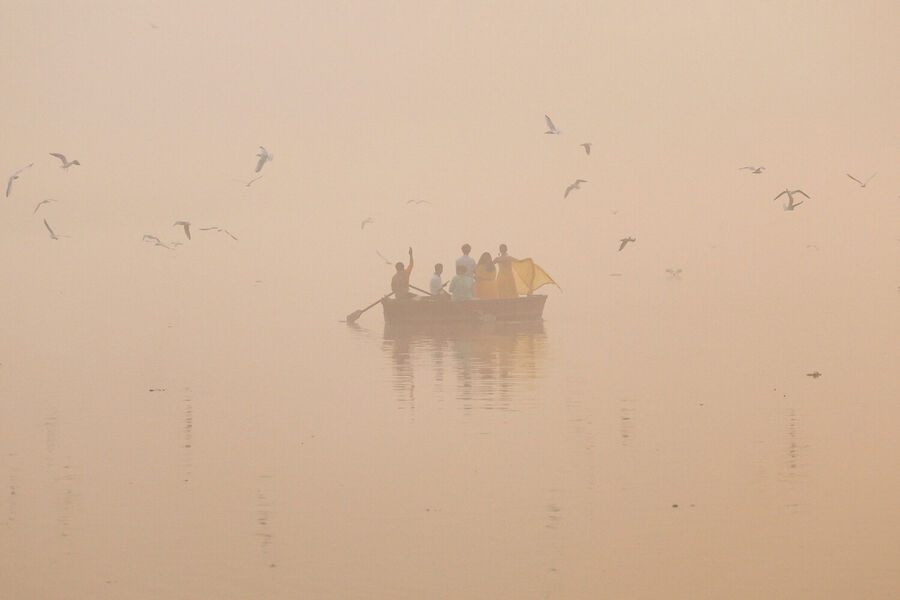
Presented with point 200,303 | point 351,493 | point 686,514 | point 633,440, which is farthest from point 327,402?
point 200,303

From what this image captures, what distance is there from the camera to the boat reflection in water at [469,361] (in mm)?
21781

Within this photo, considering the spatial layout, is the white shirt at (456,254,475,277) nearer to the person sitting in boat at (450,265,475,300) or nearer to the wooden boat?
the person sitting in boat at (450,265,475,300)

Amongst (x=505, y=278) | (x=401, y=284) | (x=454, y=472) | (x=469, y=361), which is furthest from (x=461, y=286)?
(x=454, y=472)

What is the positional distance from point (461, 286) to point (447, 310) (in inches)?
20.9

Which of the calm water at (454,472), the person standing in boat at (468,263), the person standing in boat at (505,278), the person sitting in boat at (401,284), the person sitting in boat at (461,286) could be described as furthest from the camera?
the person standing in boat at (505,278)

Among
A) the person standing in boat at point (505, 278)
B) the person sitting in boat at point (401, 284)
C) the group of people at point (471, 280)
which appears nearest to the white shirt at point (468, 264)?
the group of people at point (471, 280)

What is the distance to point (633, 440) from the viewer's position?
17375mm

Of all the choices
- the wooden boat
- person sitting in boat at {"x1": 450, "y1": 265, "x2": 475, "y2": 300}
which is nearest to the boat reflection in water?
the wooden boat

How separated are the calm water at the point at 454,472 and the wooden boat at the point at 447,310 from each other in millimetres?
3610

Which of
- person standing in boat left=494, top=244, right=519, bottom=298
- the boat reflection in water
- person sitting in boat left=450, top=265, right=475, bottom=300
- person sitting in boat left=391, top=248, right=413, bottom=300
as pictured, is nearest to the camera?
the boat reflection in water

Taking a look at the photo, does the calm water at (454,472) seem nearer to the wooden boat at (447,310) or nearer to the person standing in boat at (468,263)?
the wooden boat at (447,310)

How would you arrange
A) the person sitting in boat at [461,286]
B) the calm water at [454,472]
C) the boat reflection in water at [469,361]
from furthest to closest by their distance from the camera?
the person sitting in boat at [461,286]
the boat reflection in water at [469,361]
the calm water at [454,472]

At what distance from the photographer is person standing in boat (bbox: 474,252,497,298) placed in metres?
34.4

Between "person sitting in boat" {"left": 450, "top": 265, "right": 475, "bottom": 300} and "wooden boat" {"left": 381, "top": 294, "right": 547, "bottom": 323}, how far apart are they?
0.19 m
